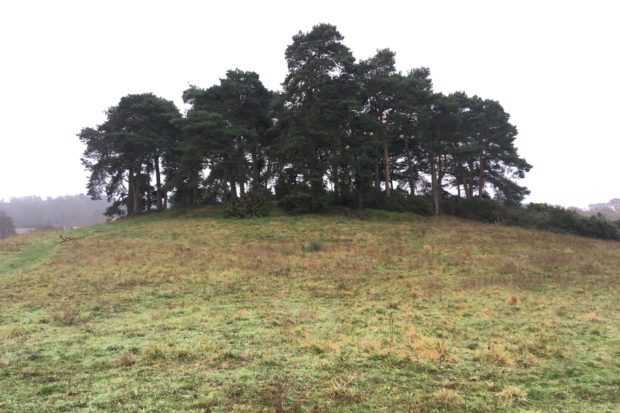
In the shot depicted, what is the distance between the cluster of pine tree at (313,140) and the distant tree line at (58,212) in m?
92.2

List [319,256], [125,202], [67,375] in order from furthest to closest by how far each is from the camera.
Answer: [125,202], [319,256], [67,375]

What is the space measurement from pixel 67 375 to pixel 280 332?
3719 millimetres

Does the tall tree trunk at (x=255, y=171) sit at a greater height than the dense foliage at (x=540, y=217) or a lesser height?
greater

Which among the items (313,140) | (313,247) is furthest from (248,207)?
(313,247)

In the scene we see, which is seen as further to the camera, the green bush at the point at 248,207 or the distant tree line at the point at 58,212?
the distant tree line at the point at 58,212

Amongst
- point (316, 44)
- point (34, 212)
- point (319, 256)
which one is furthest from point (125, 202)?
point (34, 212)

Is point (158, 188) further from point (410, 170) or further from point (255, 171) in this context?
point (410, 170)

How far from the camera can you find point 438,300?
37.2 feet

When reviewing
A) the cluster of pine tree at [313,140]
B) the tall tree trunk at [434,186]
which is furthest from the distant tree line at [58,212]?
the tall tree trunk at [434,186]

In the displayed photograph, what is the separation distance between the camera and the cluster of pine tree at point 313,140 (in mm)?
31516

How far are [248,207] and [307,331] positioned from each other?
912 inches

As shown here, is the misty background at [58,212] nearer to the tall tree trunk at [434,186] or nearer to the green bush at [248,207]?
the green bush at [248,207]

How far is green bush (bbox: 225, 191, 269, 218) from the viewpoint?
30.5m

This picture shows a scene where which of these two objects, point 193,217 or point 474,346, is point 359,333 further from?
point 193,217
